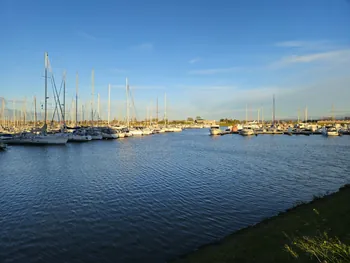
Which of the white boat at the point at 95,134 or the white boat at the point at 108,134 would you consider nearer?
the white boat at the point at 95,134

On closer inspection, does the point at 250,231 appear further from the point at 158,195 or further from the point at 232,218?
the point at 158,195

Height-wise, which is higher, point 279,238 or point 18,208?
point 279,238

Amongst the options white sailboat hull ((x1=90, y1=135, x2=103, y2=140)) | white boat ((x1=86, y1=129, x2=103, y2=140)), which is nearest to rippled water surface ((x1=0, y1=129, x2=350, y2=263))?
white sailboat hull ((x1=90, y1=135, x2=103, y2=140))

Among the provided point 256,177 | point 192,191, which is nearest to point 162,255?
point 192,191

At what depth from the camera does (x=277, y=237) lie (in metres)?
9.82

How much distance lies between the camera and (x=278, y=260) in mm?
7824

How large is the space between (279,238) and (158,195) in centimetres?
1036

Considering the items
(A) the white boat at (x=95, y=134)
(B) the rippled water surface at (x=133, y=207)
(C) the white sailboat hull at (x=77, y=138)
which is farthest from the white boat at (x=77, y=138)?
(B) the rippled water surface at (x=133, y=207)

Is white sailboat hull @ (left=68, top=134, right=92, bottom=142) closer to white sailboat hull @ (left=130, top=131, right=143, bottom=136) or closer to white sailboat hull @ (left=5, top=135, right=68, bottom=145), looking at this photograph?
white sailboat hull @ (left=5, top=135, right=68, bottom=145)

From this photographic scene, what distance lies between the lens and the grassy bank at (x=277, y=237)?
8.43 meters

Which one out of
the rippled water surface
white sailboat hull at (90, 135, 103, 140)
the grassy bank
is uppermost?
the grassy bank

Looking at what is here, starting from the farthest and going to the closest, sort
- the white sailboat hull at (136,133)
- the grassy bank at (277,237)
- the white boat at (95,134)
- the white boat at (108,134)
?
1. the white sailboat hull at (136,133)
2. the white boat at (108,134)
3. the white boat at (95,134)
4. the grassy bank at (277,237)

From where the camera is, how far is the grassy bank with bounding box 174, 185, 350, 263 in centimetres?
843

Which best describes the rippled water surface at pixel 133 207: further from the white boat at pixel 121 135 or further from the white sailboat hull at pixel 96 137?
the white boat at pixel 121 135
